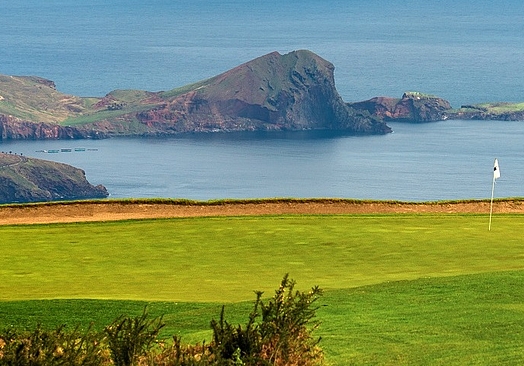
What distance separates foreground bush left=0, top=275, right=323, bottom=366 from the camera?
12.3m

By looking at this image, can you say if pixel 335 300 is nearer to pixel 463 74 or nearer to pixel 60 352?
pixel 60 352

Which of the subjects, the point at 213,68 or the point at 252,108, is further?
the point at 213,68

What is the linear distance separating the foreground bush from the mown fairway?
4.19 ft

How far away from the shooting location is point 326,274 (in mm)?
21203

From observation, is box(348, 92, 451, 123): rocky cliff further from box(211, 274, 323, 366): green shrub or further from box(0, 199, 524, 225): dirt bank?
box(211, 274, 323, 366): green shrub

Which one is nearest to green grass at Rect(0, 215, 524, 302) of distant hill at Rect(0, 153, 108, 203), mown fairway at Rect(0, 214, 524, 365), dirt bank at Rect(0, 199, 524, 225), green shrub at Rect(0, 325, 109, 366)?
mown fairway at Rect(0, 214, 524, 365)

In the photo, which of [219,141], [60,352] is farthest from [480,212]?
[219,141]

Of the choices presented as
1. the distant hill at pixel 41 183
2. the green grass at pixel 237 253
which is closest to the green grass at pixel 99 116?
the distant hill at pixel 41 183

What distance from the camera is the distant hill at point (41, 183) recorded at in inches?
3541

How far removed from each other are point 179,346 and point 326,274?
28.2 ft

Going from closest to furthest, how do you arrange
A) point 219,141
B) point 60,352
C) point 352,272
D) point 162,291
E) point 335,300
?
point 60,352 < point 335,300 < point 162,291 < point 352,272 < point 219,141

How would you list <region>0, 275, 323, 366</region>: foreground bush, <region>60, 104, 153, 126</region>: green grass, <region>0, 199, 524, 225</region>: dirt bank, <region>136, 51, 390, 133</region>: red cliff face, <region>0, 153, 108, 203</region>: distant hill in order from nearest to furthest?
<region>0, 275, 323, 366</region>: foreground bush
<region>0, 199, 524, 225</region>: dirt bank
<region>0, 153, 108, 203</region>: distant hill
<region>136, 51, 390, 133</region>: red cliff face
<region>60, 104, 153, 126</region>: green grass

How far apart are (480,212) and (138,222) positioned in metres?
9.10

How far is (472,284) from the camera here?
755 inches
